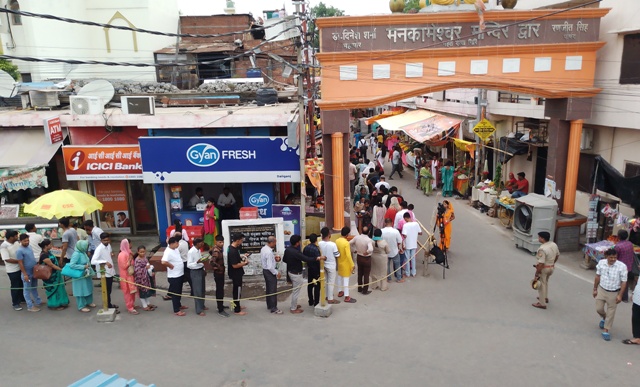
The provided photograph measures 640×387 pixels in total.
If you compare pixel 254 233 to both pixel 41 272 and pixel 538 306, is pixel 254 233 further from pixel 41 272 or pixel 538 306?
pixel 538 306

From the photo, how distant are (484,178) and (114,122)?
1305 centimetres

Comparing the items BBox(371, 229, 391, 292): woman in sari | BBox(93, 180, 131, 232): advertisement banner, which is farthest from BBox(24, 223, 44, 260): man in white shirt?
BBox(371, 229, 391, 292): woman in sari

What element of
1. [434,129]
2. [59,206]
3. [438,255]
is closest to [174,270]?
[59,206]

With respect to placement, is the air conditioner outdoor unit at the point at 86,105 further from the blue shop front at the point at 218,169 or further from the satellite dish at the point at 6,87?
the satellite dish at the point at 6,87

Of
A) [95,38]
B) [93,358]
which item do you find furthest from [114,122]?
[95,38]

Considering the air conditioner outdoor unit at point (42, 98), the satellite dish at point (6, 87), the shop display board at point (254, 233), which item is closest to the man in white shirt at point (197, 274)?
the shop display board at point (254, 233)

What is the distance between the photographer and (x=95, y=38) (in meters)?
32.0

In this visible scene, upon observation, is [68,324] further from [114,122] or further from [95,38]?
[95,38]

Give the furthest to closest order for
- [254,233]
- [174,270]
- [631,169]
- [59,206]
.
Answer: [631,169] < [254,233] < [59,206] < [174,270]

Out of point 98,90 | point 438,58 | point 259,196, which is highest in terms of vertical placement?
point 438,58

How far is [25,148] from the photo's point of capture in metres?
13.4

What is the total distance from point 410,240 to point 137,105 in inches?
319

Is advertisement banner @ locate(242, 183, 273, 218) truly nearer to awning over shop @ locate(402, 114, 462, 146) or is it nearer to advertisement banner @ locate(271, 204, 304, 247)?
advertisement banner @ locate(271, 204, 304, 247)

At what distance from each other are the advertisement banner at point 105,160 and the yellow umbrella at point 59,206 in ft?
6.24
